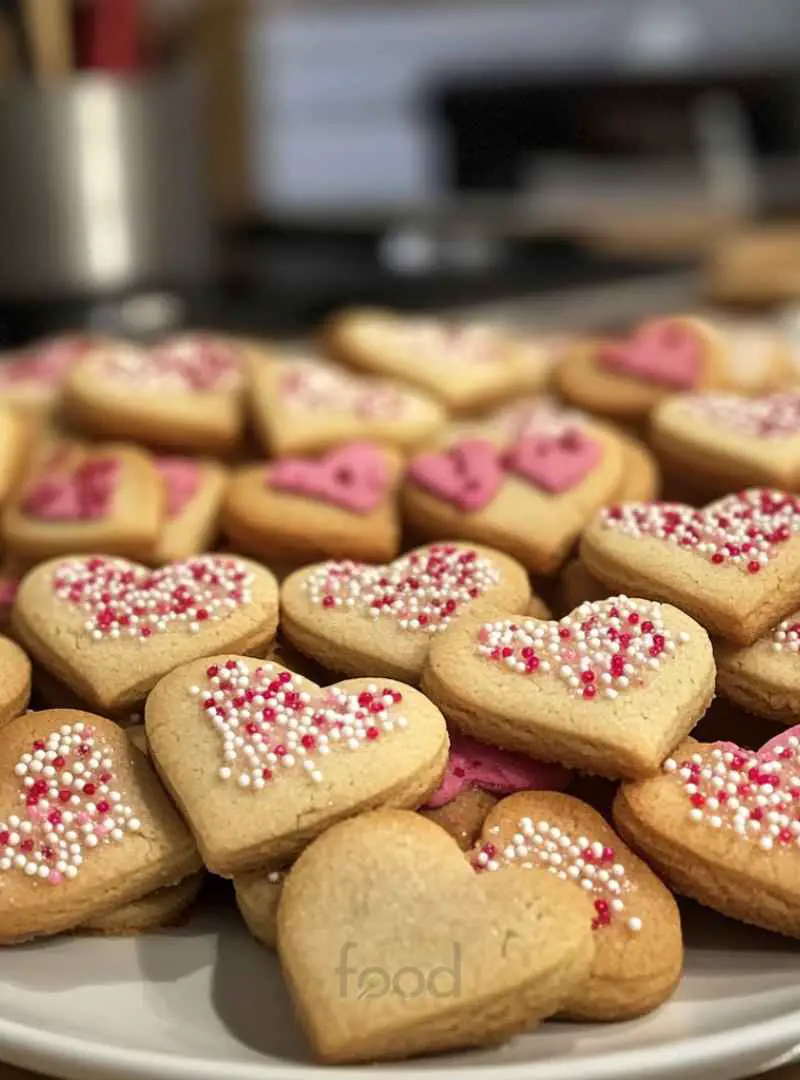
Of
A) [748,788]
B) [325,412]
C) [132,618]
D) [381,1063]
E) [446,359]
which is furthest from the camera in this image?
[446,359]

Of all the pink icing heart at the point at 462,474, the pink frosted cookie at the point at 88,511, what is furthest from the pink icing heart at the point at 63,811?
the pink icing heart at the point at 462,474

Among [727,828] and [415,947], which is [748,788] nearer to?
[727,828]

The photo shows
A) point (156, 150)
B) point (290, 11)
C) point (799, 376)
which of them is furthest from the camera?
point (290, 11)

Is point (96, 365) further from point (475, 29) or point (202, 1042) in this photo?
point (475, 29)

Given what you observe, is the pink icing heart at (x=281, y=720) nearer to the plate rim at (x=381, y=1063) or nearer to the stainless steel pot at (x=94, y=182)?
the plate rim at (x=381, y=1063)

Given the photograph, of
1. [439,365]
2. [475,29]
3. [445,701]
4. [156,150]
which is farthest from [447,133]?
[445,701]

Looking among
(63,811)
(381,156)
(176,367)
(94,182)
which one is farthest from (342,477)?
(381,156)
